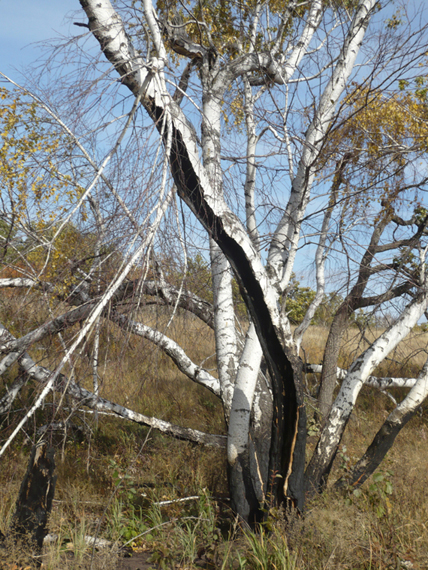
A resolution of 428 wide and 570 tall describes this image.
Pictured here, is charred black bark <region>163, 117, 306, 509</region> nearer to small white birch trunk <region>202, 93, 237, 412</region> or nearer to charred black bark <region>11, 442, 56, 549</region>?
small white birch trunk <region>202, 93, 237, 412</region>

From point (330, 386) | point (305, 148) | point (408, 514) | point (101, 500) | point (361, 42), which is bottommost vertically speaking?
point (101, 500)

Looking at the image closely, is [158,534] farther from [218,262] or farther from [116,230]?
[116,230]

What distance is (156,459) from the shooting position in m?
5.31

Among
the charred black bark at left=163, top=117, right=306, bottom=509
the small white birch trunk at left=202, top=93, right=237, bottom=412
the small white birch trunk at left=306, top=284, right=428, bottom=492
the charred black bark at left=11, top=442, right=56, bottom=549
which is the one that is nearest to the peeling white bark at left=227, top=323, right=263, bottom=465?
the charred black bark at left=163, top=117, right=306, bottom=509

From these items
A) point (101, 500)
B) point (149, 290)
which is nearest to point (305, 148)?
point (149, 290)

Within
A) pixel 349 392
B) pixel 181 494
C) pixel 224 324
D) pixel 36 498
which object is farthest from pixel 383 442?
pixel 36 498

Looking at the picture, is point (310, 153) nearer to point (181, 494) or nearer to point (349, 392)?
point (349, 392)

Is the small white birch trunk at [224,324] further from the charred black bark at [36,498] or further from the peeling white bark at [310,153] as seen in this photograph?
the charred black bark at [36,498]

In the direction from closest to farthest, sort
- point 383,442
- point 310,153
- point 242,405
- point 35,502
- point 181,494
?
point 35,502 < point 242,405 < point 383,442 < point 310,153 < point 181,494

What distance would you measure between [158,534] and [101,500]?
910mm

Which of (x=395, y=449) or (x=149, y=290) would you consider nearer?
(x=149, y=290)

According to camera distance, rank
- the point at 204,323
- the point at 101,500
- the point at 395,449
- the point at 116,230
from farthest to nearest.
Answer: the point at 395,449
the point at 204,323
the point at 101,500
the point at 116,230

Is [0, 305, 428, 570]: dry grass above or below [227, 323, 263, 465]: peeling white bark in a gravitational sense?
below

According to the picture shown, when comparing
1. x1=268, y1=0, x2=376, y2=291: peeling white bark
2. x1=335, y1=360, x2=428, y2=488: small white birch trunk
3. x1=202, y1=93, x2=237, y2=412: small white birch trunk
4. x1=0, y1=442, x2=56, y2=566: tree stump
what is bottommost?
x1=0, y1=442, x2=56, y2=566: tree stump
